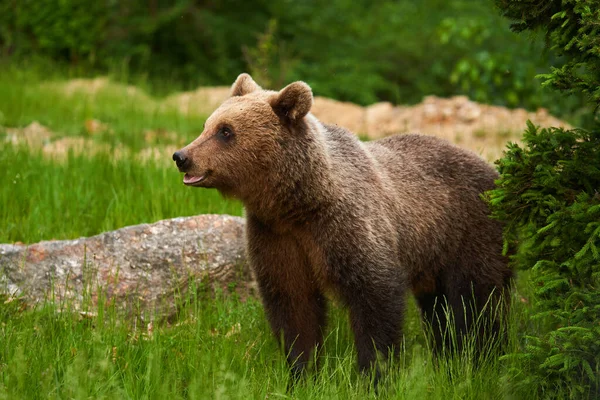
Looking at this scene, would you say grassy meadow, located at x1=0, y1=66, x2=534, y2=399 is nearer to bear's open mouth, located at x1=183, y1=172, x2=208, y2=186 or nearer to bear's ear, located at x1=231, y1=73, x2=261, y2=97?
bear's open mouth, located at x1=183, y1=172, x2=208, y2=186

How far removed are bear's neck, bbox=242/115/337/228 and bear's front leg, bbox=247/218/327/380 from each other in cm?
15

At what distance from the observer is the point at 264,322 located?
4.96 m

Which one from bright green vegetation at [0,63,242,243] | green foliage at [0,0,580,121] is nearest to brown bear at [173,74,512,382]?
bright green vegetation at [0,63,242,243]

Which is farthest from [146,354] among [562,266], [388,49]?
[388,49]

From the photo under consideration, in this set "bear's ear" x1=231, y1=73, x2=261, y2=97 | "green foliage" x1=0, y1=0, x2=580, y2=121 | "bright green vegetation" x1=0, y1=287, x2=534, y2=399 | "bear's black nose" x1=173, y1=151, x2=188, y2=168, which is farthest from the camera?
"green foliage" x1=0, y1=0, x2=580, y2=121

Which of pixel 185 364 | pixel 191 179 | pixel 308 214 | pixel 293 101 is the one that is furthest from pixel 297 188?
pixel 185 364

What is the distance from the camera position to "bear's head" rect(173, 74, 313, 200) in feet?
14.1

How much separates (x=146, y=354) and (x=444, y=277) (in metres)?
1.97

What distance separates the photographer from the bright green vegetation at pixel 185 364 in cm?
361

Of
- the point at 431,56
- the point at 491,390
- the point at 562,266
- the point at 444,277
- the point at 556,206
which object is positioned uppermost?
the point at 431,56

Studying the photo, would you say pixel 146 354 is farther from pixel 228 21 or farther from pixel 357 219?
pixel 228 21

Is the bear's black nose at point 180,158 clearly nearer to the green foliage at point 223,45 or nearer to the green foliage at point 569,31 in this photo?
the green foliage at point 569,31

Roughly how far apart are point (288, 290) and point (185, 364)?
76cm

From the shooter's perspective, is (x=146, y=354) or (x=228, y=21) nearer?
(x=146, y=354)
